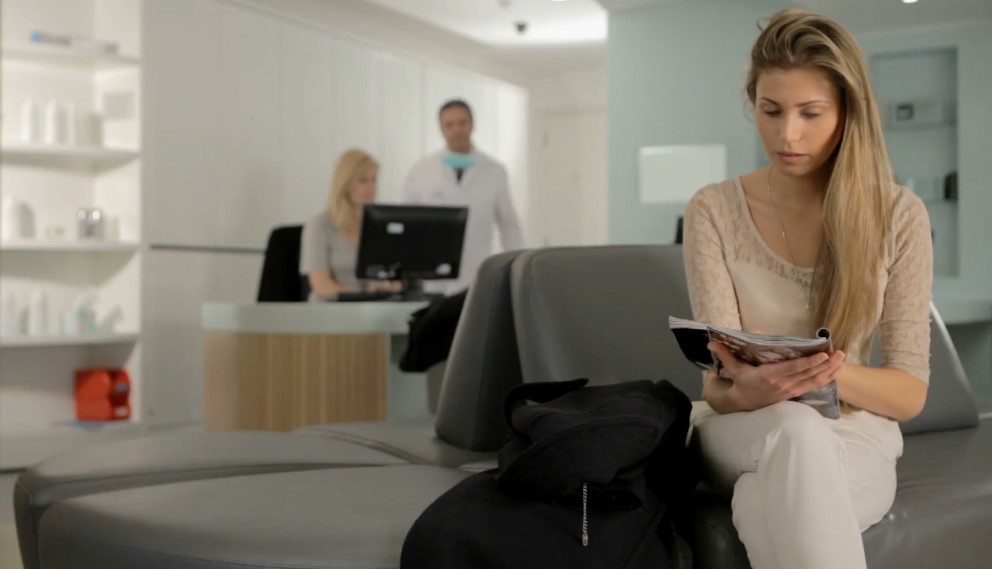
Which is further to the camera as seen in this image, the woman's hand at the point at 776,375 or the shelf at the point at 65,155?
the shelf at the point at 65,155

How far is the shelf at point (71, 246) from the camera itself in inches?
205

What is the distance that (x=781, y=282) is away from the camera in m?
1.90

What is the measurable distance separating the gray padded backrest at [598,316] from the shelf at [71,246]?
11.9 ft

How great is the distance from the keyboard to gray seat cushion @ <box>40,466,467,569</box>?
7.27 feet

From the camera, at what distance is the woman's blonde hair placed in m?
4.96

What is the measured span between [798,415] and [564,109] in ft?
28.6

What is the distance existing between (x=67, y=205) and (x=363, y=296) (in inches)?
90.5

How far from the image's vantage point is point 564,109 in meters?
10.1

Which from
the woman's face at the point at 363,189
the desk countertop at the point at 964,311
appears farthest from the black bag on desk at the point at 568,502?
the woman's face at the point at 363,189

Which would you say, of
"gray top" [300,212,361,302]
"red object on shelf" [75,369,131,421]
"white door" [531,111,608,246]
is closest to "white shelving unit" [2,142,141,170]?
"red object on shelf" [75,369,131,421]

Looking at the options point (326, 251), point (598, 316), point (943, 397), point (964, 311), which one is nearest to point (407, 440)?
point (598, 316)

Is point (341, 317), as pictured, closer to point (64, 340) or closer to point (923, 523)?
point (64, 340)

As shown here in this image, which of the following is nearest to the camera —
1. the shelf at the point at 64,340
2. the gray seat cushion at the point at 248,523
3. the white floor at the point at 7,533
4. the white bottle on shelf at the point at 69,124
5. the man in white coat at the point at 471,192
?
the gray seat cushion at the point at 248,523

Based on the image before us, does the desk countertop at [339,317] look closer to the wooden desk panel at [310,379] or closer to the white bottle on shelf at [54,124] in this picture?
the wooden desk panel at [310,379]
